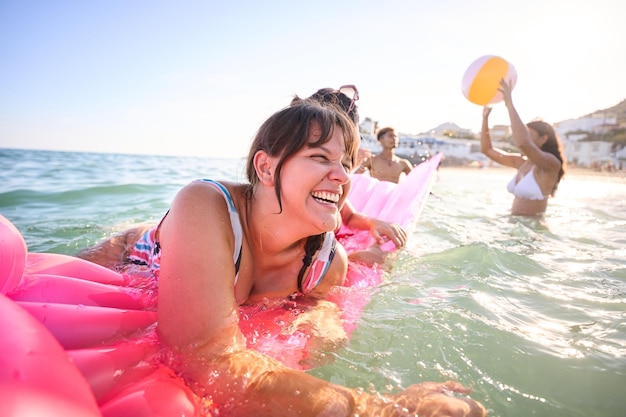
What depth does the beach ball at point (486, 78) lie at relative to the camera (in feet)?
16.3

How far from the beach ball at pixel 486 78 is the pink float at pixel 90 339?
398 cm

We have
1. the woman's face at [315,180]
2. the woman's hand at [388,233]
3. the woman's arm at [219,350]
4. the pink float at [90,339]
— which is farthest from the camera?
the woman's hand at [388,233]

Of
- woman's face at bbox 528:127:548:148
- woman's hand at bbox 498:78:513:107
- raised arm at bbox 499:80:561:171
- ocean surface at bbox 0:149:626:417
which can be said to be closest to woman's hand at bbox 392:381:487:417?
ocean surface at bbox 0:149:626:417

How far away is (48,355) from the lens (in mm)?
816

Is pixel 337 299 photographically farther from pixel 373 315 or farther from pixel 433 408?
pixel 433 408

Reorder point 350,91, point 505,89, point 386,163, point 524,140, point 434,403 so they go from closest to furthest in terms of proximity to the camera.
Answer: point 434,403 → point 350,91 → point 524,140 → point 505,89 → point 386,163

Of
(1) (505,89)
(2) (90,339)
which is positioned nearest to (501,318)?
(2) (90,339)

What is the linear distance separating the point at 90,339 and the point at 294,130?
43.6 inches

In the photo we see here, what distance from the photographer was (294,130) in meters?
1.67

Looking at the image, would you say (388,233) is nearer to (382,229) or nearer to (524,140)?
(382,229)

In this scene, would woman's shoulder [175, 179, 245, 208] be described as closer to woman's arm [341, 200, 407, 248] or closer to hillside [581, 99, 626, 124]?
woman's arm [341, 200, 407, 248]

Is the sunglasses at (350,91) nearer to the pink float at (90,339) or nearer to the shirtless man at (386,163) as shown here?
the pink float at (90,339)

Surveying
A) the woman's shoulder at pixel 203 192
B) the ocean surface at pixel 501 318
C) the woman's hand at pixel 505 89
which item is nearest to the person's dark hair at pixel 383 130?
the woman's hand at pixel 505 89

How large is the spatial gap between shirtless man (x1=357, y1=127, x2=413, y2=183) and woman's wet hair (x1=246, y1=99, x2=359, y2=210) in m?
5.55
